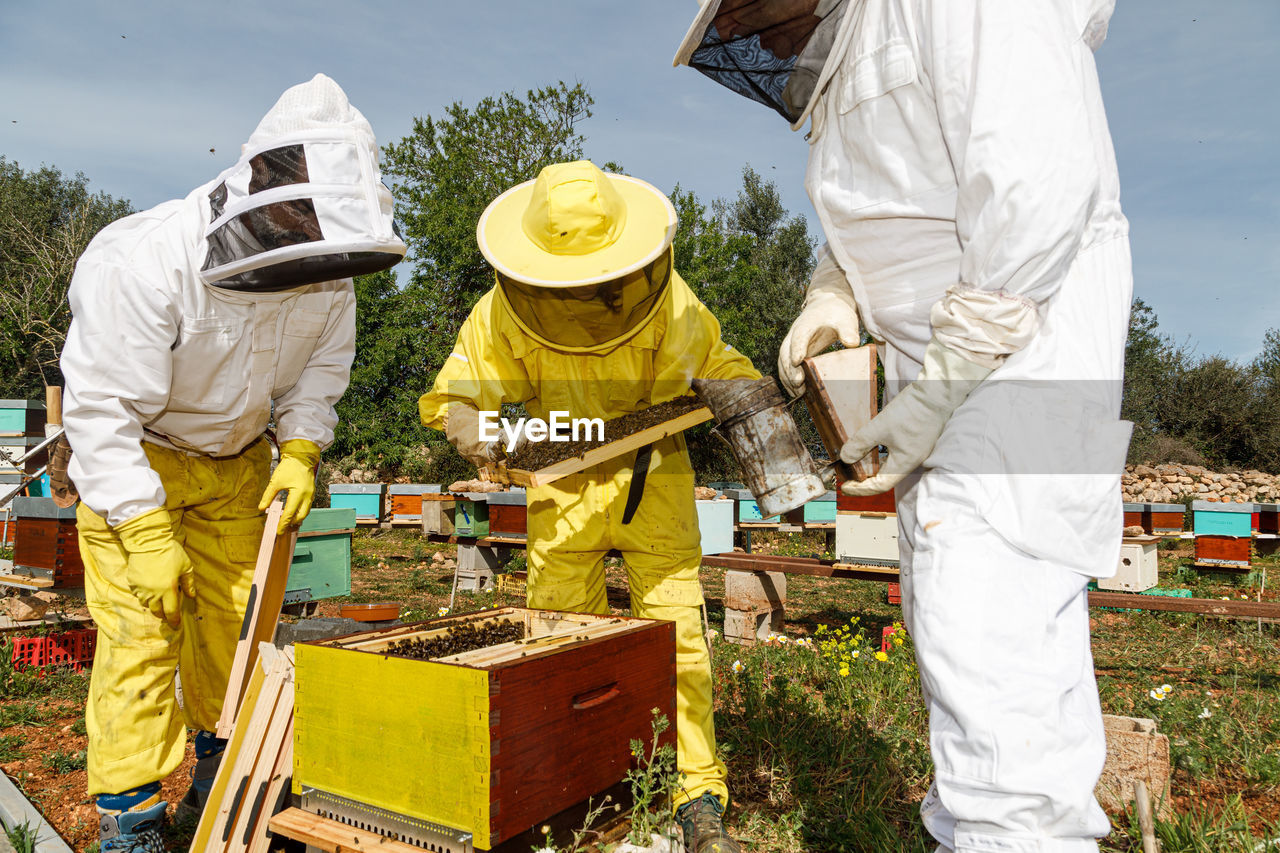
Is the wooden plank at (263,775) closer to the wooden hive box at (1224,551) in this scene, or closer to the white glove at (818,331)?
the white glove at (818,331)

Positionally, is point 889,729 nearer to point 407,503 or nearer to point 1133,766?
point 1133,766

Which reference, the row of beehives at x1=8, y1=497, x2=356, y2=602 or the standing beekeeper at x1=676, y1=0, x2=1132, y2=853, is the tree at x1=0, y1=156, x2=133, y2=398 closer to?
the row of beehives at x1=8, y1=497, x2=356, y2=602

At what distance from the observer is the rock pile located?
62.5 feet

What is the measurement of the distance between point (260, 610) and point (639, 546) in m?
1.40

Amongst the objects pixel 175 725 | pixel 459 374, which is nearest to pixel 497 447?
pixel 459 374

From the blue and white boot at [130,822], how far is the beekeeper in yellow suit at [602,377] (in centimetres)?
147

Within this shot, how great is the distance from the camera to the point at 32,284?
23609mm

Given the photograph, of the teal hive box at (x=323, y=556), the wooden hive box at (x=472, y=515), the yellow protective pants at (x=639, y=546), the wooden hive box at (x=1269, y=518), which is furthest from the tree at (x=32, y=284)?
the wooden hive box at (x=1269, y=518)

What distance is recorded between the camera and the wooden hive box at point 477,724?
201cm

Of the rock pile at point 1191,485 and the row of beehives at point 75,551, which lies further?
the rock pile at point 1191,485

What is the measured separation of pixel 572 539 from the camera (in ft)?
10.4

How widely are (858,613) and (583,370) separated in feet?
21.0

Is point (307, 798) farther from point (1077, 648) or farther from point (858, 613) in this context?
point (858, 613)

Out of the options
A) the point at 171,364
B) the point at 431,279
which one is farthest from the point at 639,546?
the point at 431,279
